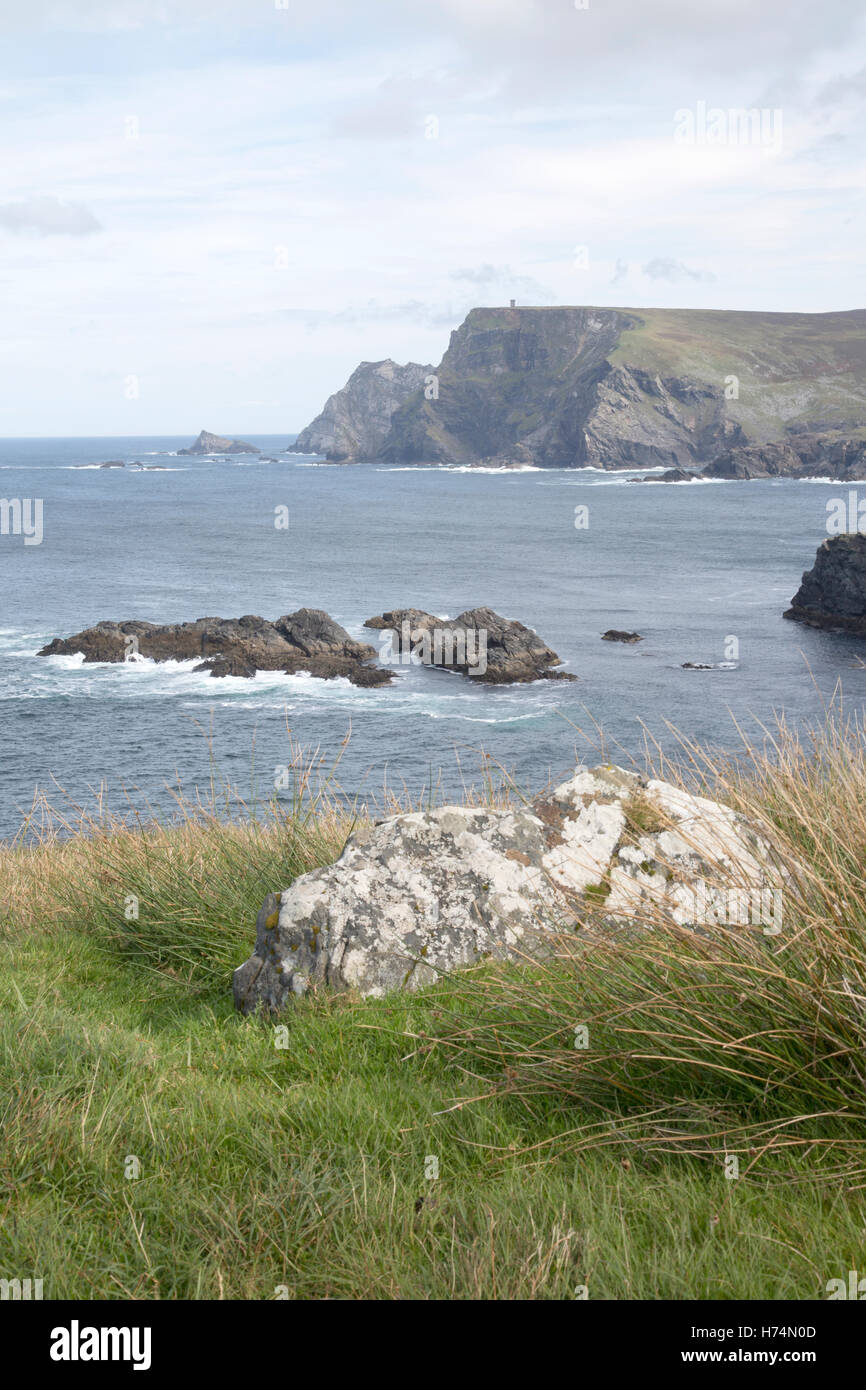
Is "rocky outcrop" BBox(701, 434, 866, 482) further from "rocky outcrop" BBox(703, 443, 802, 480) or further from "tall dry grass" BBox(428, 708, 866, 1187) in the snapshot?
"tall dry grass" BBox(428, 708, 866, 1187)

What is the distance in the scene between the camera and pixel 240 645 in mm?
48406

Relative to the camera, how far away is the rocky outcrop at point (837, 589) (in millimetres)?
54016

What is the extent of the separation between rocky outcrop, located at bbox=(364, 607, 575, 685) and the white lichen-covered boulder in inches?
1552

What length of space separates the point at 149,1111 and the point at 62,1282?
2.72ft

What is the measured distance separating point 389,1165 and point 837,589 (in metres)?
56.7

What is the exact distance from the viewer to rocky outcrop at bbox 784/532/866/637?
54.0 m

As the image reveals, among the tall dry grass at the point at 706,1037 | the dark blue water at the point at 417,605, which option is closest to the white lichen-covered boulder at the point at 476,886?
the tall dry grass at the point at 706,1037

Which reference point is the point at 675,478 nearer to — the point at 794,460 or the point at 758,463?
the point at 758,463

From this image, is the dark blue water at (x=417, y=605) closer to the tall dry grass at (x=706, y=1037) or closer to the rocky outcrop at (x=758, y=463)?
the tall dry grass at (x=706, y=1037)

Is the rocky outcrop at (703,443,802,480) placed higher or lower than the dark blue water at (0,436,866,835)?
higher

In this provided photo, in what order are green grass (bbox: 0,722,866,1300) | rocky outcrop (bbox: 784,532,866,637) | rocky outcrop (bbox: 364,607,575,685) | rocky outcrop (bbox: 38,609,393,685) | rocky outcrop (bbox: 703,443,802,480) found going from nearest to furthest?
green grass (bbox: 0,722,866,1300)
rocky outcrop (bbox: 364,607,575,685)
rocky outcrop (bbox: 38,609,393,685)
rocky outcrop (bbox: 784,532,866,637)
rocky outcrop (bbox: 703,443,802,480)

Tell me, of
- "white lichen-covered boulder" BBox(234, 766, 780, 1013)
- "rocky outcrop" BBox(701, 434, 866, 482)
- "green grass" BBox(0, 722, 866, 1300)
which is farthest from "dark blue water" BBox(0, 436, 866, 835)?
"rocky outcrop" BBox(701, 434, 866, 482)
